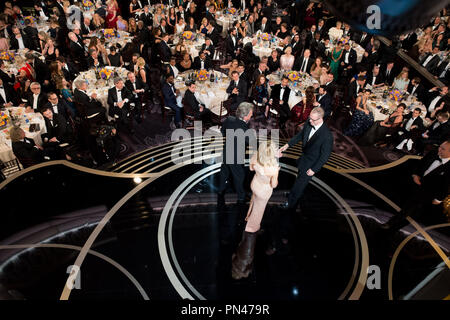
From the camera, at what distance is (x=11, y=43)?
7500mm

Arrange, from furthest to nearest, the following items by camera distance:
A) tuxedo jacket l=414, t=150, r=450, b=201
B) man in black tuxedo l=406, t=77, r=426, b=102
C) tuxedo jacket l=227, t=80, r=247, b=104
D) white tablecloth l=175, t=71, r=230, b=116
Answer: man in black tuxedo l=406, t=77, r=426, b=102 → white tablecloth l=175, t=71, r=230, b=116 → tuxedo jacket l=227, t=80, r=247, b=104 → tuxedo jacket l=414, t=150, r=450, b=201

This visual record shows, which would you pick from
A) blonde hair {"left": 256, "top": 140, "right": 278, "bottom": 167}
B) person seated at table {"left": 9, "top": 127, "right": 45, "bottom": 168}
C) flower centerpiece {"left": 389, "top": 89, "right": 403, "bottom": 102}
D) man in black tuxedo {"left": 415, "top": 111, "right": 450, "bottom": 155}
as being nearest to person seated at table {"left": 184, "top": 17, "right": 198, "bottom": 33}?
person seated at table {"left": 9, "top": 127, "right": 45, "bottom": 168}

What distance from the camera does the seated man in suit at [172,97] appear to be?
20.8ft

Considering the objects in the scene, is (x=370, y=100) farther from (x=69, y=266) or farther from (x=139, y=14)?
(x=139, y=14)

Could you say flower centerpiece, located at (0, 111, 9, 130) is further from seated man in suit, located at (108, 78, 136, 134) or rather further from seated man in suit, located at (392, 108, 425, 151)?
seated man in suit, located at (392, 108, 425, 151)

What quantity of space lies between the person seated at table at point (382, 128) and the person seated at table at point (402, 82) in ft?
3.96

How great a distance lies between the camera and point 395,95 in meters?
6.88

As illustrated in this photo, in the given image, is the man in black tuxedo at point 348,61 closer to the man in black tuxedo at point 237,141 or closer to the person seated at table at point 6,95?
the man in black tuxedo at point 237,141

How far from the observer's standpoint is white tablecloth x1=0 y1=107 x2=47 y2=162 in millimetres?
5008

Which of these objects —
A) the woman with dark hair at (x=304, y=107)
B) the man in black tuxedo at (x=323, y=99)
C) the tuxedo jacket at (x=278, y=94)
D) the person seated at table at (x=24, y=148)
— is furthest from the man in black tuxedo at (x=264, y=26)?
the person seated at table at (x=24, y=148)

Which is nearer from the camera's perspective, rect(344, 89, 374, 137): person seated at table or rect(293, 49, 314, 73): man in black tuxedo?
rect(344, 89, 374, 137): person seated at table

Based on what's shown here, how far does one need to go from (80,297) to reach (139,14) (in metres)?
9.54

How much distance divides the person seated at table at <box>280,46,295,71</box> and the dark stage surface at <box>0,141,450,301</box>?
344cm
